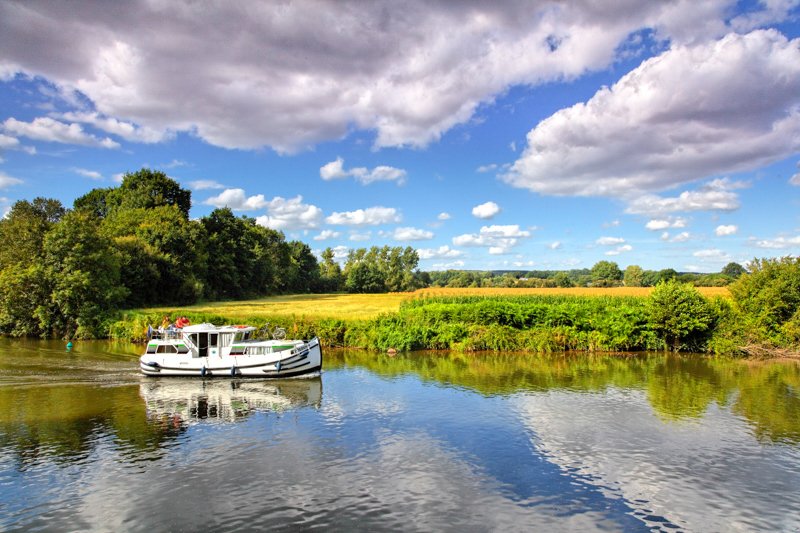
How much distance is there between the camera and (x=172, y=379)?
3022 centimetres

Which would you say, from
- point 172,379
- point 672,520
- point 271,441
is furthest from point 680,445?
point 172,379

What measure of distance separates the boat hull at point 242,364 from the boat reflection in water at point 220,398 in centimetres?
47

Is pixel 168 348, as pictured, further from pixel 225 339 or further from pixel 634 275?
pixel 634 275

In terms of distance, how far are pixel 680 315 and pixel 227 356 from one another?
103 ft

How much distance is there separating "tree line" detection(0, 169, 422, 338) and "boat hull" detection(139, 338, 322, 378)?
22.7 metres

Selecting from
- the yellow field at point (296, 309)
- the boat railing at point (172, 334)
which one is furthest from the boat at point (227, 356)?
the yellow field at point (296, 309)

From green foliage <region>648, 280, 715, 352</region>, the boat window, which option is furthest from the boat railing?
green foliage <region>648, 280, 715, 352</region>

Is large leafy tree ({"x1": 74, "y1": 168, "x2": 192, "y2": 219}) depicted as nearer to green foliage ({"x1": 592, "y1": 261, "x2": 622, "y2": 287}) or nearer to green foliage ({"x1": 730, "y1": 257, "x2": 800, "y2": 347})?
green foliage ({"x1": 730, "y1": 257, "x2": 800, "y2": 347})

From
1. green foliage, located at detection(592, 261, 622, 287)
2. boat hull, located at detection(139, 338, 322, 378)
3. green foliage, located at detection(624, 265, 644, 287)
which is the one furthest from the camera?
green foliage, located at detection(592, 261, 622, 287)

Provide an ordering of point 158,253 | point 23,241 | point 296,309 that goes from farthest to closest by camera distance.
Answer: point 158,253, point 296,309, point 23,241

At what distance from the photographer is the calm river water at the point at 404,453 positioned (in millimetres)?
12766

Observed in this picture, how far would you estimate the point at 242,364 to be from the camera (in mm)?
29719

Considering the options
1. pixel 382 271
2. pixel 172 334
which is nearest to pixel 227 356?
pixel 172 334

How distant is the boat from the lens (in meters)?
29.5
